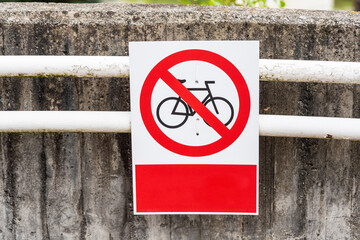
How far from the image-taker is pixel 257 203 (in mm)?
2104

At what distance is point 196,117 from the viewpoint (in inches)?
79.1

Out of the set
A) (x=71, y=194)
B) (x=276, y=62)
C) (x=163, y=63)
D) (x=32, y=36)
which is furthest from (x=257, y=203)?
(x=32, y=36)

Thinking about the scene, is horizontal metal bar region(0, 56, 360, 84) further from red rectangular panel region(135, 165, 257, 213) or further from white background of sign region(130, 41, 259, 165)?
red rectangular panel region(135, 165, 257, 213)

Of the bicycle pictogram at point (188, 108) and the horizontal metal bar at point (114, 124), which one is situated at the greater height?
the bicycle pictogram at point (188, 108)

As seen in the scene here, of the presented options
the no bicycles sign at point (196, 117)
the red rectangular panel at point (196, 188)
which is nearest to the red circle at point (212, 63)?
the no bicycles sign at point (196, 117)

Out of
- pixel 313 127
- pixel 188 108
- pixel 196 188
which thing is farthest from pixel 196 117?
pixel 313 127

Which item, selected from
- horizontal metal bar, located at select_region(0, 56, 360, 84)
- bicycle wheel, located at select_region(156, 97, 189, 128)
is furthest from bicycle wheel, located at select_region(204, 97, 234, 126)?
horizontal metal bar, located at select_region(0, 56, 360, 84)

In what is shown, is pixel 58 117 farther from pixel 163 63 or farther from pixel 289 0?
pixel 289 0

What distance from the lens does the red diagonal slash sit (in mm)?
1994

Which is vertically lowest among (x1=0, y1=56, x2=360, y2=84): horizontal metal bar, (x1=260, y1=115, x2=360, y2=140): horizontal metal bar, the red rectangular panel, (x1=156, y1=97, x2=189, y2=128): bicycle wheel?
the red rectangular panel

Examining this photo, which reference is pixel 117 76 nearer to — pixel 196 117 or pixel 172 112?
pixel 172 112

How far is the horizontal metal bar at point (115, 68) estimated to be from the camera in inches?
76.4

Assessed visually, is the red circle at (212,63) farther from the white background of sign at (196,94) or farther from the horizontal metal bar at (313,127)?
the horizontal metal bar at (313,127)

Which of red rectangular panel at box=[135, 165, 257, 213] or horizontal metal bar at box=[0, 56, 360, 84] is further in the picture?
red rectangular panel at box=[135, 165, 257, 213]
